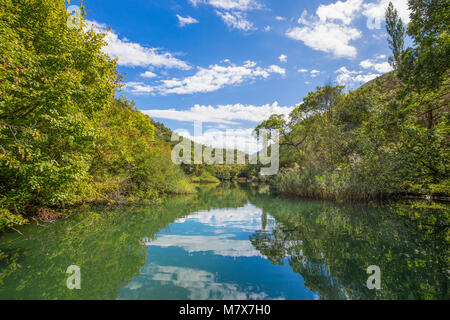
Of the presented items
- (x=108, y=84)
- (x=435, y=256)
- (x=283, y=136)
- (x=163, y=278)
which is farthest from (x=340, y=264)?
(x=283, y=136)

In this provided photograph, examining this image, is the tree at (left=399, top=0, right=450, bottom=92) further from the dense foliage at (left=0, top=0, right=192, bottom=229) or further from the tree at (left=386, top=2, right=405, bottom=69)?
the tree at (left=386, top=2, right=405, bottom=69)

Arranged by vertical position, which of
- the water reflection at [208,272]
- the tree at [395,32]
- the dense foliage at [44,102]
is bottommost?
the water reflection at [208,272]

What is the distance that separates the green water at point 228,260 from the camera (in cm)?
317

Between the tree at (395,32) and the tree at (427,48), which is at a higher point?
the tree at (395,32)

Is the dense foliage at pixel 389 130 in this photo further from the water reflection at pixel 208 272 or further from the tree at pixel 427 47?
the water reflection at pixel 208 272

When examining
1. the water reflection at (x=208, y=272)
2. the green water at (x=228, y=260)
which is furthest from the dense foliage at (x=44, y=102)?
the water reflection at (x=208, y=272)

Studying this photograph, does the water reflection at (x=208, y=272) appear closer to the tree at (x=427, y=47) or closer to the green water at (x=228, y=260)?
the green water at (x=228, y=260)

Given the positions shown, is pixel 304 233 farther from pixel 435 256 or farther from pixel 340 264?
pixel 435 256

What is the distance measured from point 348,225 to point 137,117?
1737 cm

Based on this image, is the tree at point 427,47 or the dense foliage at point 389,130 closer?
the tree at point 427,47

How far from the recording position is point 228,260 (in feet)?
15.0

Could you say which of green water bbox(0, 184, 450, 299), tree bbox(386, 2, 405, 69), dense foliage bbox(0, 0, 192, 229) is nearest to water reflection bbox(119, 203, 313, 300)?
green water bbox(0, 184, 450, 299)

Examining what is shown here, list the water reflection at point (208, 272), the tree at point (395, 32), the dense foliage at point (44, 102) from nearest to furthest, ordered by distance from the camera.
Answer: the water reflection at point (208, 272) → the dense foliage at point (44, 102) → the tree at point (395, 32)

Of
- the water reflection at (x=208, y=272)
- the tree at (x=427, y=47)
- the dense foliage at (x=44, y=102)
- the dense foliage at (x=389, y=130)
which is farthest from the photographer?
the dense foliage at (x=389, y=130)
